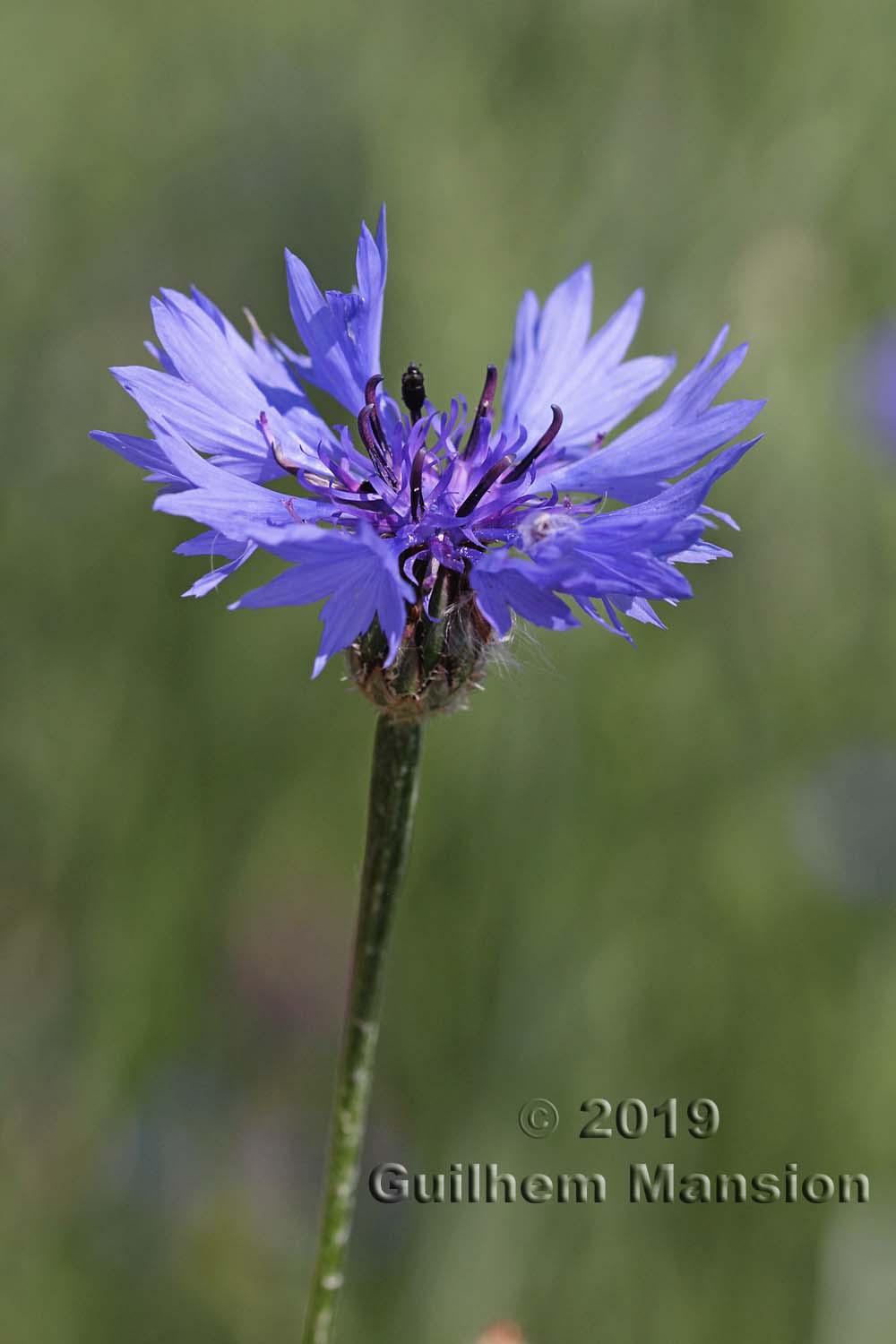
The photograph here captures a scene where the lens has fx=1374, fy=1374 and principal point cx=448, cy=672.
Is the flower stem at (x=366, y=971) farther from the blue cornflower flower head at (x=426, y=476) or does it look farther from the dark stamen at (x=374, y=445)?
the dark stamen at (x=374, y=445)

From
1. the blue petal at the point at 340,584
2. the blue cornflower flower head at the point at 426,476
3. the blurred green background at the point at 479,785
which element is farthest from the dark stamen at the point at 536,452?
Result: the blurred green background at the point at 479,785

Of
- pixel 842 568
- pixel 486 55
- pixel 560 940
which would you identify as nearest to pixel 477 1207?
pixel 560 940

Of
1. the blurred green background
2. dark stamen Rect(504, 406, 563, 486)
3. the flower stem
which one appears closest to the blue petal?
the flower stem

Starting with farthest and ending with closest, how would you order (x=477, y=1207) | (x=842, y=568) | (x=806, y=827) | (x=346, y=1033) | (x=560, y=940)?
(x=842, y=568), (x=806, y=827), (x=560, y=940), (x=477, y=1207), (x=346, y=1033)

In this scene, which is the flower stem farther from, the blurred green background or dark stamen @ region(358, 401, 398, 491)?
the blurred green background

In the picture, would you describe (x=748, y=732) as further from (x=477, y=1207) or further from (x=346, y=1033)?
(x=346, y=1033)

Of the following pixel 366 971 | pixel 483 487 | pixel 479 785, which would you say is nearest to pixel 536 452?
pixel 483 487
